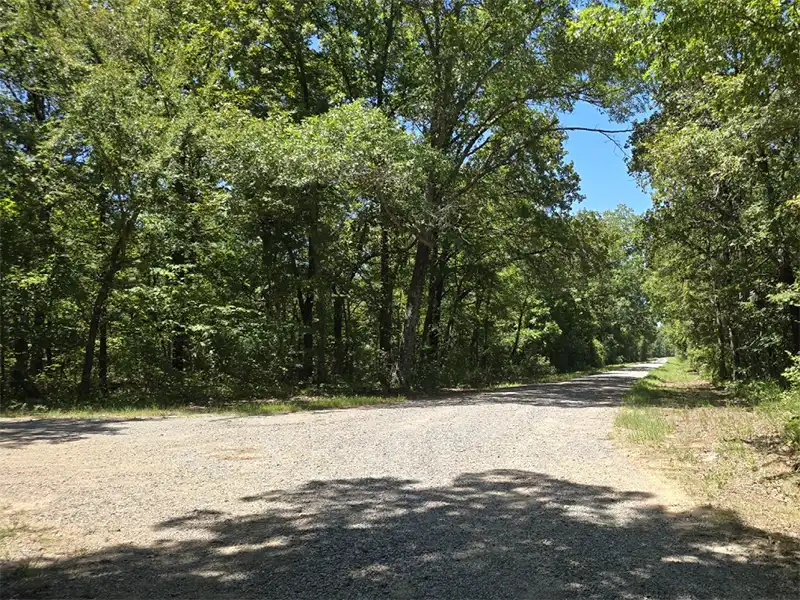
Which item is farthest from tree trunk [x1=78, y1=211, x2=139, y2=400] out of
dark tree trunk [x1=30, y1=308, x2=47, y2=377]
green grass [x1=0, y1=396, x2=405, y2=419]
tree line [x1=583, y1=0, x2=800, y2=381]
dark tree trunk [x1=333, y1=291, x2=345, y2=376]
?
tree line [x1=583, y1=0, x2=800, y2=381]

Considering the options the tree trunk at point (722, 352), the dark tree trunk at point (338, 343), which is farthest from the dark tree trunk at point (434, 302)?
the tree trunk at point (722, 352)

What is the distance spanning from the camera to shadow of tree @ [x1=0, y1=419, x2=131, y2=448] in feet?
28.6

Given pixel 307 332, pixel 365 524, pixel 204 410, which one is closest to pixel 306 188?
pixel 307 332

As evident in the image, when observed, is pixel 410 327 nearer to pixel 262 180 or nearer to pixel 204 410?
pixel 262 180

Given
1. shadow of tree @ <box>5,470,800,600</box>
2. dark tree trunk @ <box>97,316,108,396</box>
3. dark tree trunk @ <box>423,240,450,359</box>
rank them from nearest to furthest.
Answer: shadow of tree @ <box>5,470,800,600</box> → dark tree trunk @ <box>97,316,108,396</box> → dark tree trunk @ <box>423,240,450,359</box>

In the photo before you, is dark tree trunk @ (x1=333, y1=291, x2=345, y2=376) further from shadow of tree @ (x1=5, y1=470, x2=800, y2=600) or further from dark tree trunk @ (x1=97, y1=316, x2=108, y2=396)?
shadow of tree @ (x1=5, y1=470, x2=800, y2=600)

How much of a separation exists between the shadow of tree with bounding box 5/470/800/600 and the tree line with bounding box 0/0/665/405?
10.7 m

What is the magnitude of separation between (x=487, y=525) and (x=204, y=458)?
4.24 m

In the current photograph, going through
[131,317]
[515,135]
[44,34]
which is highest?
[44,34]

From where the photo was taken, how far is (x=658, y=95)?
14539mm

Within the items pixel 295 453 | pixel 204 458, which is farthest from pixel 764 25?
pixel 204 458

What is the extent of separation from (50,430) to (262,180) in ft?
28.8

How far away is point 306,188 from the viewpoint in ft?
55.7

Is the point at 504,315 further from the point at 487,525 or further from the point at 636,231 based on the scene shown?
the point at 487,525
